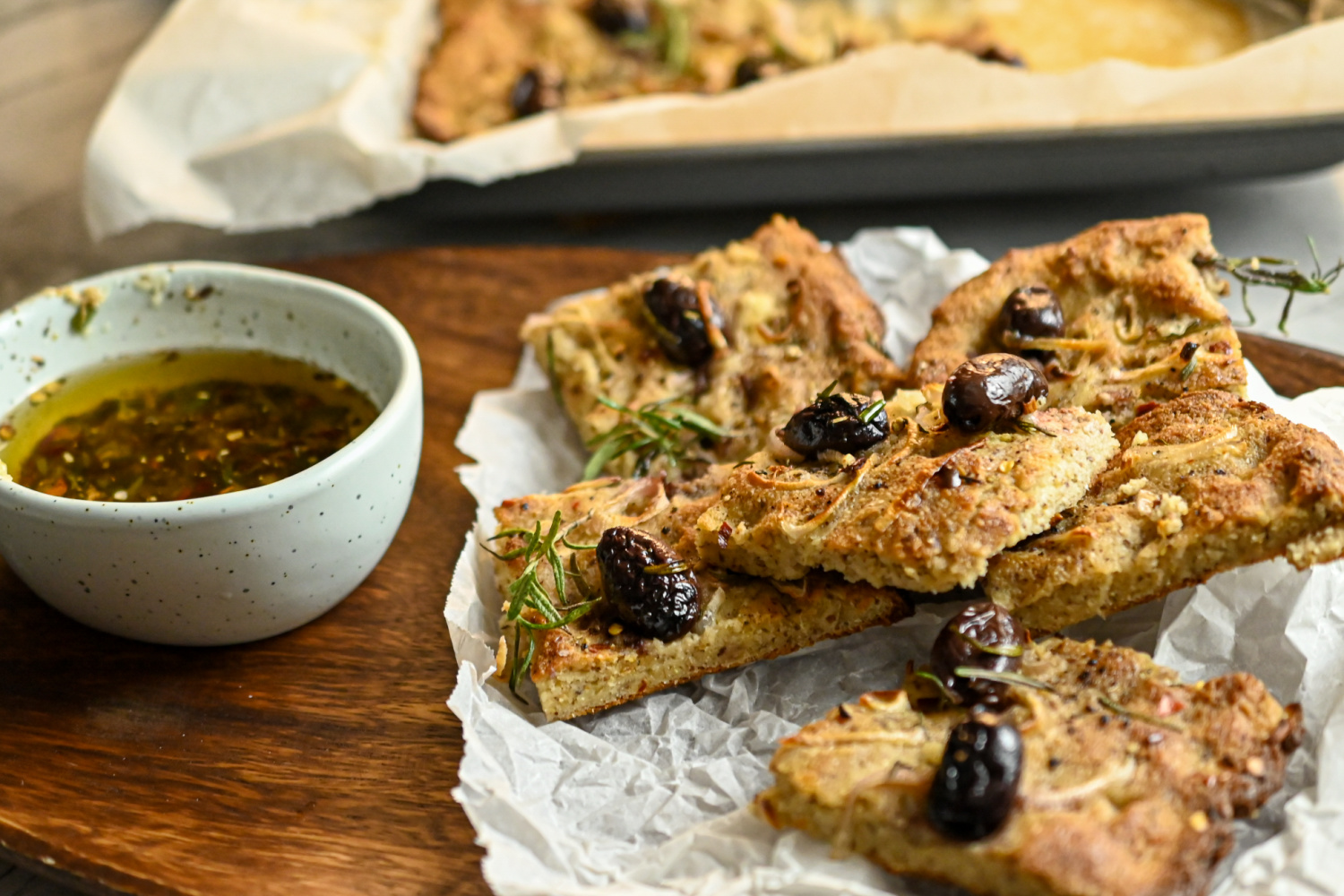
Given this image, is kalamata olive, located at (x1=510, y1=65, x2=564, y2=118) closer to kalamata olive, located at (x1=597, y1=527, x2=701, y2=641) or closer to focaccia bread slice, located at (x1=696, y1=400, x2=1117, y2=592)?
focaccia bread slice, located at (x1=696, y1=400, x2=1117, y2=592)

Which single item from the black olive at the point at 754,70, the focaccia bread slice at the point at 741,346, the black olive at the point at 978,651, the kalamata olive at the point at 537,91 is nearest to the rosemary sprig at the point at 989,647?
the black olive at the point at 978,651

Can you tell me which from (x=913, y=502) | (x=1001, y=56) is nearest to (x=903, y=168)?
(x=1001, y=56)

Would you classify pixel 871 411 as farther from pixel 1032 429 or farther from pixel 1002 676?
pixel 1002 676

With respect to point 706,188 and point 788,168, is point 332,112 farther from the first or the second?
point 788,168

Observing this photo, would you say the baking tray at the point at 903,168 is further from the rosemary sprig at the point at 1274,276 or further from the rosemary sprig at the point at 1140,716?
the rosemary sprig at the point at 1140,716

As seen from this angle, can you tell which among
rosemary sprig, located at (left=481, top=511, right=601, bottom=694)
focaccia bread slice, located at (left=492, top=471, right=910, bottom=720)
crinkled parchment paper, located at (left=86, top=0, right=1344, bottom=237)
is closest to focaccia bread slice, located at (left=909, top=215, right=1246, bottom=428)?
focaccia bread slice, located at (left=492, top=471, right=910, bottom=720)

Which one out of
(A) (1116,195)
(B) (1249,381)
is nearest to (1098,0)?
(A) (1116,195)

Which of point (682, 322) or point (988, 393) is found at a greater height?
point (988, 393)
